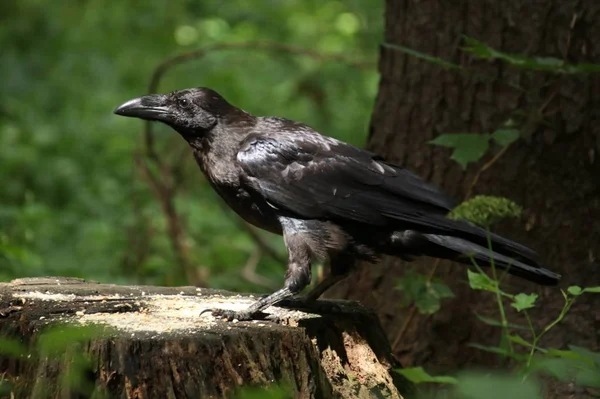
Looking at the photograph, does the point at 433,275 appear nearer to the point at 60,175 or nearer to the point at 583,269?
the point at 583,269

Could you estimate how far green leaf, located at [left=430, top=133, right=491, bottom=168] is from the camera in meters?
3.92

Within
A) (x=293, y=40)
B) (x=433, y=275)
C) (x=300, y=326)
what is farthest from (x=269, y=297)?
(x=293, y=40)

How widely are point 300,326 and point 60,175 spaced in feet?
19.6

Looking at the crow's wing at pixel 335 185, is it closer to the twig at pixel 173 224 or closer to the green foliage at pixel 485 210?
the green foliage at pixel 485 210

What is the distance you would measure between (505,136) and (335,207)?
0.89 m

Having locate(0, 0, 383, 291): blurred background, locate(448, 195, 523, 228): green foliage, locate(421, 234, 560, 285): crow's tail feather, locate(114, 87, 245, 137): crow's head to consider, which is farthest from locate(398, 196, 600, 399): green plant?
locate(0, 0, 383, 291): blurred background

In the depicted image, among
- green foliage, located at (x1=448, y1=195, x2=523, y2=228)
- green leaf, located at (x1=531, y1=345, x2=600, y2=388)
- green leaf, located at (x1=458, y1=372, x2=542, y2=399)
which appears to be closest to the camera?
green leaf, located at (x1=458, y1=372, x2=542, y2=399)

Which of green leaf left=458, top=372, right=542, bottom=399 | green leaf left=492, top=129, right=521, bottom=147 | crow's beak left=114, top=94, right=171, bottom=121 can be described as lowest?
green leaf left=458, top=372, right=542, bottom=399

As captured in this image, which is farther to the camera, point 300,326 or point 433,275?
point 433,275

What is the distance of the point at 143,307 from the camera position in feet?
11.4

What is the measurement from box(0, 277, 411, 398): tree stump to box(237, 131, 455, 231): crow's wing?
435 millimetres

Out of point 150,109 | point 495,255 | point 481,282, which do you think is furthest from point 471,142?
point 150,109

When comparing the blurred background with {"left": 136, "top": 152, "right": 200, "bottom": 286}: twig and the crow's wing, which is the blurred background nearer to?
{"left": 136, "top": 152, "right": 200, "bottom": 286}: twig

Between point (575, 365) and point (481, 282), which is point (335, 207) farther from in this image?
point (575, 365)
